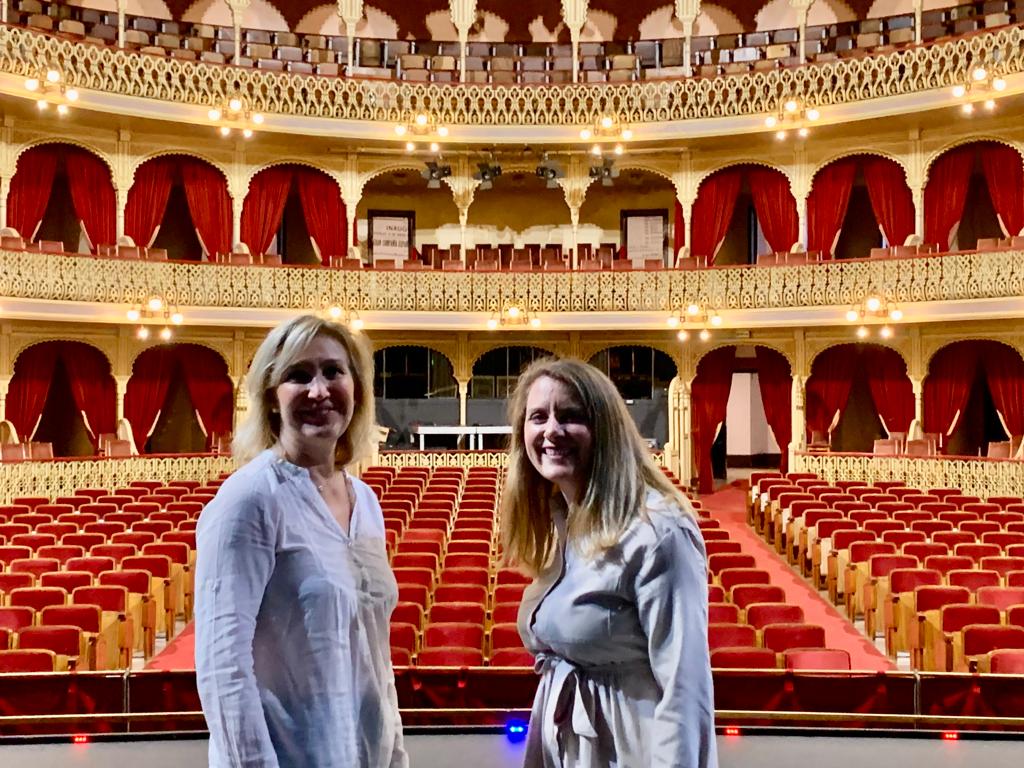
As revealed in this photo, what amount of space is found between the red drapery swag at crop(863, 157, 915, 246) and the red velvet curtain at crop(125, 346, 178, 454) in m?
13.2

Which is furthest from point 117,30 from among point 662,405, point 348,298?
point 662,405

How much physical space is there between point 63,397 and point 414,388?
663 centimetres

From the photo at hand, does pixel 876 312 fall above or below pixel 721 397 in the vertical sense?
above

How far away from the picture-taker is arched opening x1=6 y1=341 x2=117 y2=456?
1523 cm

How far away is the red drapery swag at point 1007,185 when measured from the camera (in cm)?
1493

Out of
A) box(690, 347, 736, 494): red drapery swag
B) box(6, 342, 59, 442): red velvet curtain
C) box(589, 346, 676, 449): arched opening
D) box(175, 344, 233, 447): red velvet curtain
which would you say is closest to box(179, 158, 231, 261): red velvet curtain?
box(175, 344, 233, 447): red velvet curtain

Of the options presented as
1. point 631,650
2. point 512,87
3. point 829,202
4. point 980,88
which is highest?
point 512,87

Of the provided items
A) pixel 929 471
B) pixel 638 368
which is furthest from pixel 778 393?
pixel 929 471

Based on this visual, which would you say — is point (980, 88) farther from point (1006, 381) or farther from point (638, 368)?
point (638, 368)

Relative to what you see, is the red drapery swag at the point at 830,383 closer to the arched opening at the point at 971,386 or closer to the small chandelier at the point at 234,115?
the arched opening at the point at 971,386

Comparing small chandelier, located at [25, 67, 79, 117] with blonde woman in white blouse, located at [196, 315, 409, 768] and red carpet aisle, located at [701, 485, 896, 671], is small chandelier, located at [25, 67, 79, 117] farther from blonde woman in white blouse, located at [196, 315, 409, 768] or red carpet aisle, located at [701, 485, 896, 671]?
blonde woman in white blouse, located at [196, 315, 409, 768]

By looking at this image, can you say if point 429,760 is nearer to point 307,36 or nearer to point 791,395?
point 791,395

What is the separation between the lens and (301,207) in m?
18.3

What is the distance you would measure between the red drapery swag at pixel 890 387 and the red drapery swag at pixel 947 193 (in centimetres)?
212
